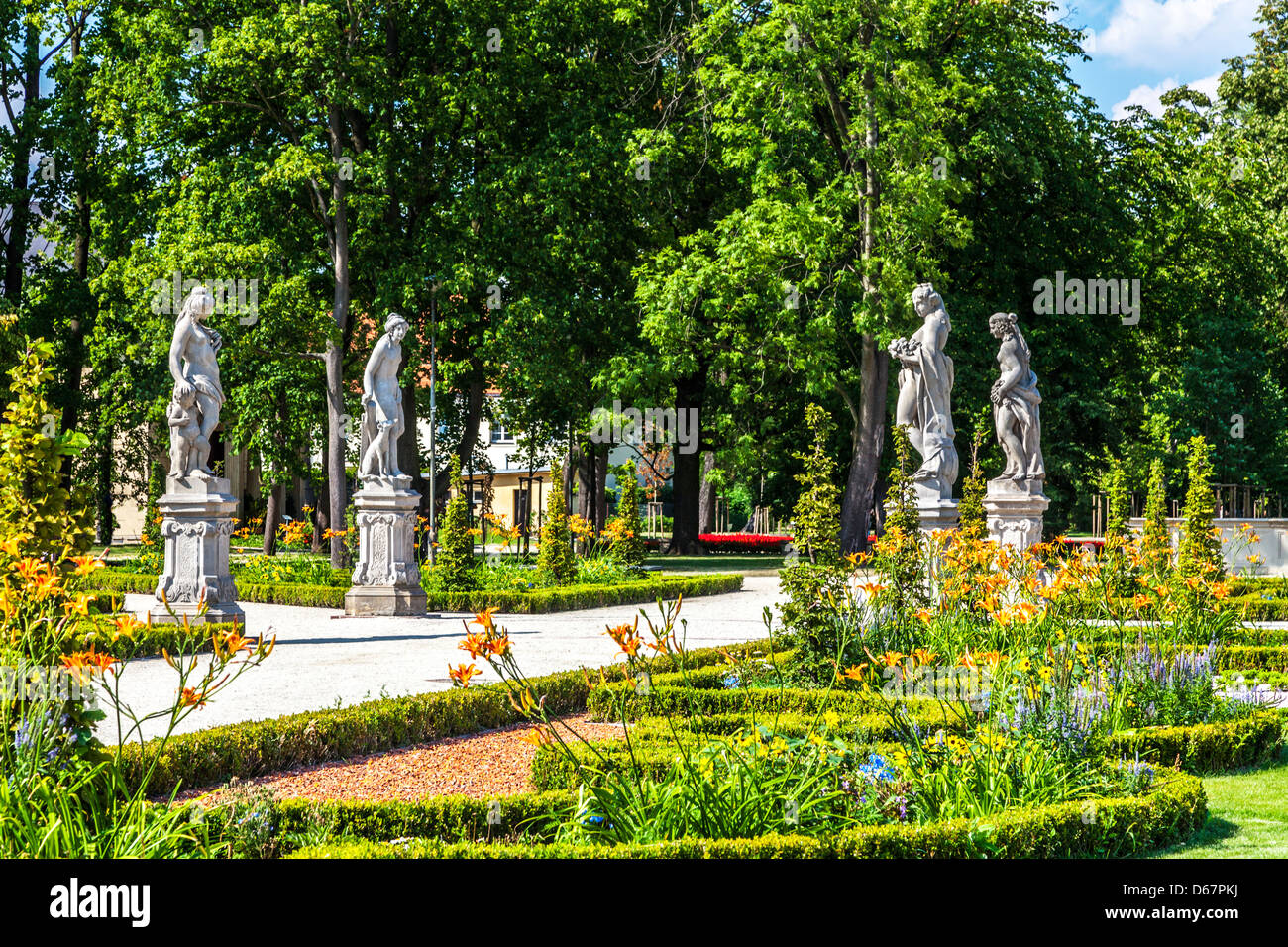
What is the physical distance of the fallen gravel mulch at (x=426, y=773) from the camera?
6.57 metres

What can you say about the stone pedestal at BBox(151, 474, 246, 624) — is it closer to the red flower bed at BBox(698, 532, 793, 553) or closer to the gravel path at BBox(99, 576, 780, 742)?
the gravel path at BBox(99, 576, 780, 742)

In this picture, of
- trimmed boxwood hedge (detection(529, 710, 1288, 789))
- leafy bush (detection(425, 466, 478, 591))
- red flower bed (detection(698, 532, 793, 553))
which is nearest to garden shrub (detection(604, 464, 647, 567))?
leafy bush (detection(425, 466, 478, 591))

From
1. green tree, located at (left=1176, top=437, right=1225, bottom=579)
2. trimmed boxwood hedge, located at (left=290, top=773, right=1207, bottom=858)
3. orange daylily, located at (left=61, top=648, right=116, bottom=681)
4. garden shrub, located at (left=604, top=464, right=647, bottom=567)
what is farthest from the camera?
garden shrub, located at (left=604, top=464, right=647, bottom=567)

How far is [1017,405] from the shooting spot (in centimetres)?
1482

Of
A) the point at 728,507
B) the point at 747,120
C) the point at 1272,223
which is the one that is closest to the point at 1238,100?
the point at 1272,223

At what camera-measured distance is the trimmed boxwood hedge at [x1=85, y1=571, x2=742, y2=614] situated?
17.9 m

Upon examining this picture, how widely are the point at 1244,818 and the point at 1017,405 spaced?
923cm

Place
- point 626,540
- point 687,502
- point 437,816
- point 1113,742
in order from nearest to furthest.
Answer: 1. point 437,816
2. point 1113,742
3. point 626,540
4. point 687,502

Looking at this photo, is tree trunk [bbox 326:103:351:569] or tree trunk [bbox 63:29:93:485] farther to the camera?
tree trunk [bbox 63:29:93:485]

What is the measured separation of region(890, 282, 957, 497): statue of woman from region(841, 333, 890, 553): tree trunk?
31.6 feet

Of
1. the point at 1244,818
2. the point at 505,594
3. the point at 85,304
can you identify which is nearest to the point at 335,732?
the point at 1244,818

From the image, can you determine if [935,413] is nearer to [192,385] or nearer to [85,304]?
[192,385]

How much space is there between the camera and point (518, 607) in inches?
703
